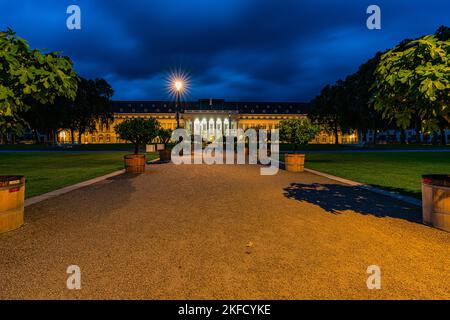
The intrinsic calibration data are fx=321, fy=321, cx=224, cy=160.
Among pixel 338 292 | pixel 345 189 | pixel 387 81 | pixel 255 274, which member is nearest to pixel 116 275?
pixel 255 274

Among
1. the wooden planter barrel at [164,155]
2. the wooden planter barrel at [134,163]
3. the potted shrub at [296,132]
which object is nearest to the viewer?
the wooden planter barrel at [134,163]

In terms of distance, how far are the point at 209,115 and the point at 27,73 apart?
438 feet

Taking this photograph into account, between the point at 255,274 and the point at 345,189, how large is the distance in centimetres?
825

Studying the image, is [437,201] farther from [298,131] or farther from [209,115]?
[209,115]

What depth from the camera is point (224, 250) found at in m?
5.18

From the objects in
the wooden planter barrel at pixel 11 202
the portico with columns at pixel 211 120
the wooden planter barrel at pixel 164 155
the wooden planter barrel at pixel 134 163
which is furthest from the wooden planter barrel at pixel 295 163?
the portico with columns at pixel 211 120

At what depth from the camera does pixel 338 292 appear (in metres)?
3.73

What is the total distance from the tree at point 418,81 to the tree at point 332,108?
60.8 metres

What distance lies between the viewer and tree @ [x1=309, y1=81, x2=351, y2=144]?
64.3 meters

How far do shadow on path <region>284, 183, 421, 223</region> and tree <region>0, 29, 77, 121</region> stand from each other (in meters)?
6.68

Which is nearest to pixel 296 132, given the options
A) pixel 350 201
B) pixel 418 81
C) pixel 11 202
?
pixel 350 201

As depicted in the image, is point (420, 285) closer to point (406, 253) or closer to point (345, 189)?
point (406, 253)

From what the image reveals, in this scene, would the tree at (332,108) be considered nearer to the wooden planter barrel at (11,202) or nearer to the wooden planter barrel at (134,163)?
the wooden planter barrel at (134,163)

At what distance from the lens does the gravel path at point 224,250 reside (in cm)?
382
